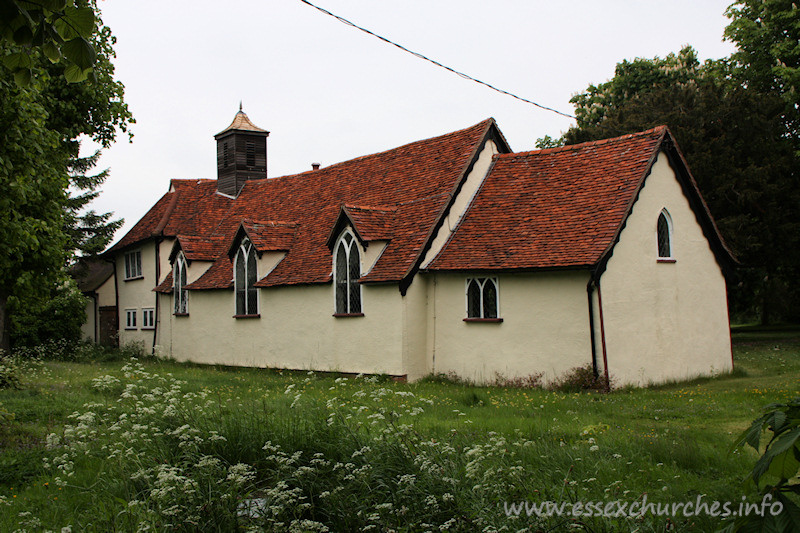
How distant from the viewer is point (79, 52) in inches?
135

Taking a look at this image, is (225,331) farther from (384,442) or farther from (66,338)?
(384,442)

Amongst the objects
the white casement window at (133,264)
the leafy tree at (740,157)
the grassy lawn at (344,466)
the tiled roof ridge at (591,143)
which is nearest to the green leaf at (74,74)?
the grassy lawn at (344,466)

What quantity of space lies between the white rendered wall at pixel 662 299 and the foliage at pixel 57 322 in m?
26.9

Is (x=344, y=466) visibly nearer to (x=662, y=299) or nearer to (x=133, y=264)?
(x=662, y=299)

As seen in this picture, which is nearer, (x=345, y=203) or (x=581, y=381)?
(x=581, y=381)

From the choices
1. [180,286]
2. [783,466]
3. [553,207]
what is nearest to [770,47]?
[553,207]

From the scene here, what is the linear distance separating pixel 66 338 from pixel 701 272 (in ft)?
102

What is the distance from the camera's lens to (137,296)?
35000 mm

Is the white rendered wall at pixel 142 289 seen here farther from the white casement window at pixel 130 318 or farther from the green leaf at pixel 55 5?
the green leaf at pixel 55 5

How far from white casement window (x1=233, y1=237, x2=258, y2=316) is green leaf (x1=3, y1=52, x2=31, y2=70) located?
21.2 metres

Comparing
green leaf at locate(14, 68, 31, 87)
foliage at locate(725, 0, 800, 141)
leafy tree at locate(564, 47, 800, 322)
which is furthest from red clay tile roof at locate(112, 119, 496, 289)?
Result: foliage at locate(725, 0, 800, 141)

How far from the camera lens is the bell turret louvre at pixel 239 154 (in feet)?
112

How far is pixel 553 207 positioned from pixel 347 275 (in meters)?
6.73

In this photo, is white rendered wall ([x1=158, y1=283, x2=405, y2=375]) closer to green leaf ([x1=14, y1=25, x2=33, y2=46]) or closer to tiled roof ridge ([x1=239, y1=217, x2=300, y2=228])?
tiled roof ridge ([x1=239, y1=217, x2=300, y2=228])
